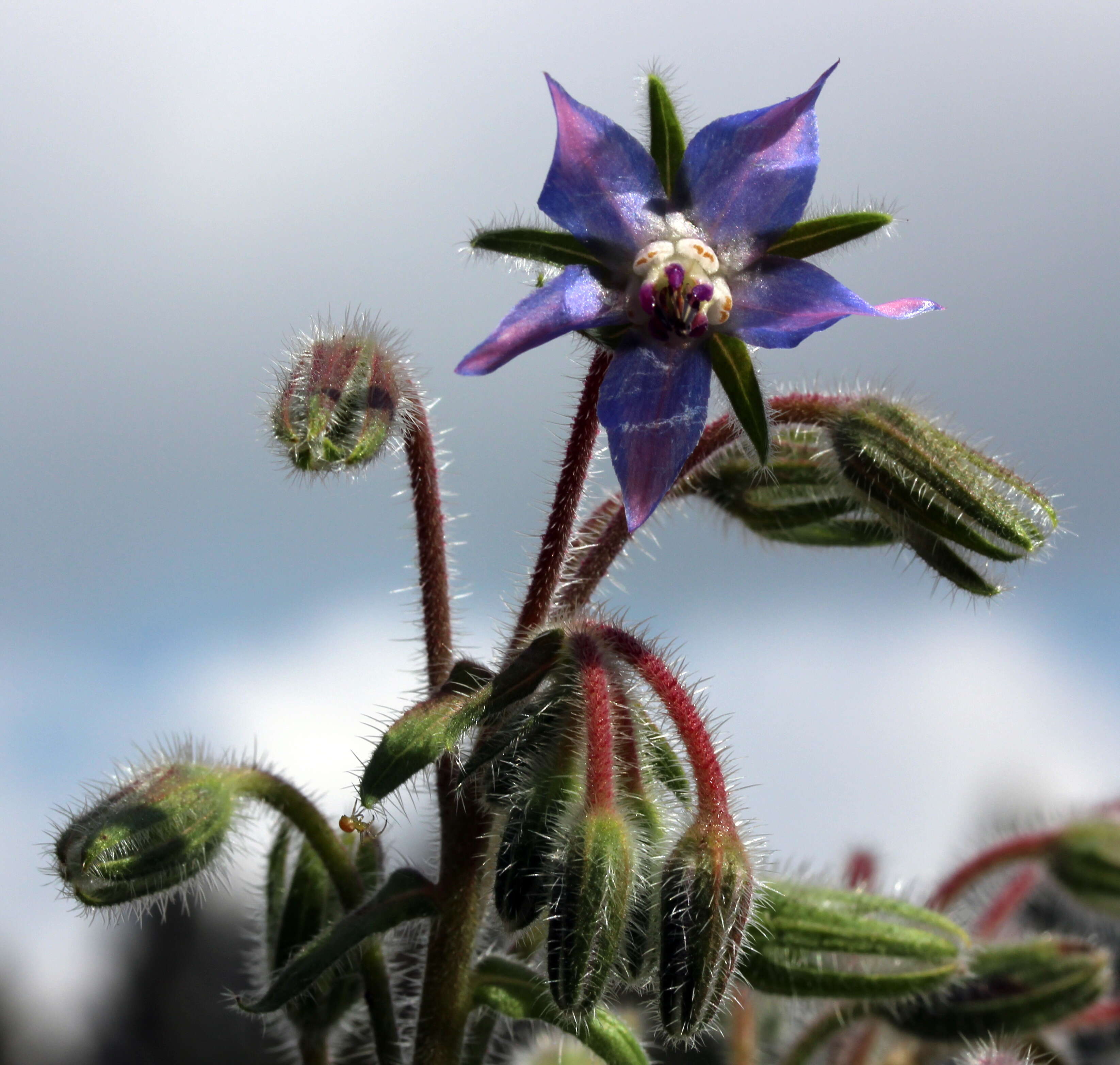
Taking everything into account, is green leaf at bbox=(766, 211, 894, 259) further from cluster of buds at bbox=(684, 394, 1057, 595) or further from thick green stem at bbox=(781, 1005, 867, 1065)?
thick green stem at bbox=(781, 1005, 867, 1065)

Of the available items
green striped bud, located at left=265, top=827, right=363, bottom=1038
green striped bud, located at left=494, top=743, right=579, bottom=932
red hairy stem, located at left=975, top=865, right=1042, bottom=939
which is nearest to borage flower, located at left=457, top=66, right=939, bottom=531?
green striped bud, located at left=494, top=743, right=579, bottom=932

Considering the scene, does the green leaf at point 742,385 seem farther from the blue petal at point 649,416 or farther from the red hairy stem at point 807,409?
the red hairy stem at point 807,409

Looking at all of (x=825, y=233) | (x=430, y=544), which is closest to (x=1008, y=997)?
(x=430, y=544)

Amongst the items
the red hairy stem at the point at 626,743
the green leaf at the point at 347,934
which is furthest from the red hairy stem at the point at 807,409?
the green leaf at the point at 347,934


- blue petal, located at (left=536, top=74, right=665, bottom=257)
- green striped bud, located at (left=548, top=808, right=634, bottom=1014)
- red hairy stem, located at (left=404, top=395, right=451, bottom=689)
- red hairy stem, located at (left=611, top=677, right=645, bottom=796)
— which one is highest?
blue petal, located at (left=536, top=74, right=665, bottom=257)

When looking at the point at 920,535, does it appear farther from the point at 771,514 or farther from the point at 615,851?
the point at 615,851

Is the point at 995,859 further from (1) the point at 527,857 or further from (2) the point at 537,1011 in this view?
(1) the point at 527,857

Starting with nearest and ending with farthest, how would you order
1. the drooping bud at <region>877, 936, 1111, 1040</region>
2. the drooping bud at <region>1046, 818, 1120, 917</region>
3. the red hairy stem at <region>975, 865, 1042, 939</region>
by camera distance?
the drooping bud at <region>877, 936, 1111, 1040</region> < the drooping bud at <region>1046, 818, 1120, 917</region> < the red hairy stem at <region>975, 865, 1042, 939</region>
